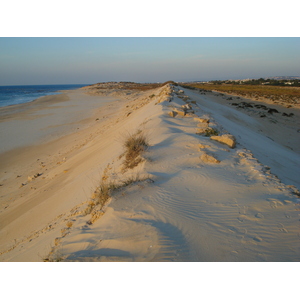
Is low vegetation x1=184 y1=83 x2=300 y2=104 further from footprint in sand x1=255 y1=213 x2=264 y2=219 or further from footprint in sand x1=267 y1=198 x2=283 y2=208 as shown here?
footprint in sand x1=255 y1=213 x2=264 y2=219

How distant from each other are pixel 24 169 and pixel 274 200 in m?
7.99

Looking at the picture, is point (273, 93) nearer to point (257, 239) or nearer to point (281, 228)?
point (281, 228)

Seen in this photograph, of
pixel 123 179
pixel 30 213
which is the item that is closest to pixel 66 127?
pixel 30 213

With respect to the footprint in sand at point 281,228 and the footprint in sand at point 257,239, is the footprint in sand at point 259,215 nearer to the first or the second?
the footprint in sand at point 281,228

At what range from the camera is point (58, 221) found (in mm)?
3732

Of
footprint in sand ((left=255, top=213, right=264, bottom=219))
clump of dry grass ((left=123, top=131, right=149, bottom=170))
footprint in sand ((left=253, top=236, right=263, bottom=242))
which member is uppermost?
clump of dry grass ((left=123, top=131, right=149, bottom=170))

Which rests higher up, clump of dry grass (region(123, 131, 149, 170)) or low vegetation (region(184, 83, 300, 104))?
low vegetation (region(184, 83, 300, 104))

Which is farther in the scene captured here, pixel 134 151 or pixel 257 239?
pixel 134 151

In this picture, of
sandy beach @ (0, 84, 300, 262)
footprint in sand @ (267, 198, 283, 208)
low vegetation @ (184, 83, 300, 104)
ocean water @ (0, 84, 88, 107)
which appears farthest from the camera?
ocean water @ (0, 84, 88, 107)

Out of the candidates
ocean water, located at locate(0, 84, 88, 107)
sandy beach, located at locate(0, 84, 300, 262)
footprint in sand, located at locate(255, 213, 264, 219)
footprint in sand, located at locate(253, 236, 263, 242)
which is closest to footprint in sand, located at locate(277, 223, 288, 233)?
sandy beach, located at locate(0, 84, 300, 262)

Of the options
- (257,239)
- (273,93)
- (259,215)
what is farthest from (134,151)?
(273,93)

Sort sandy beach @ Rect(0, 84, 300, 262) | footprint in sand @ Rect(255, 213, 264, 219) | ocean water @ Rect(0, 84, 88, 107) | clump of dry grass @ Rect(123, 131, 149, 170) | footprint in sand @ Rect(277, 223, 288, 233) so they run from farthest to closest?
ocean water @ Rect(0, 84, 88, 107), clump of dry grass @ Rect(123, 131, 149, 170), footprint in sand @ Rect(255, 213, 264, 219), footprint in sand @ Rect(277, 223, 288, 233), sandy beach @ Rect(0, 84, 300, 262)

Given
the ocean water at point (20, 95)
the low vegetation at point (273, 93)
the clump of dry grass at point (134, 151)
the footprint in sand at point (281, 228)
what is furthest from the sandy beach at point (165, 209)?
the ocean water at point (20, 95)

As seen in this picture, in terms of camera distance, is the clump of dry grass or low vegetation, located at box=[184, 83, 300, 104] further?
low vegetation, located at box=[184, 83, 300, 104]
